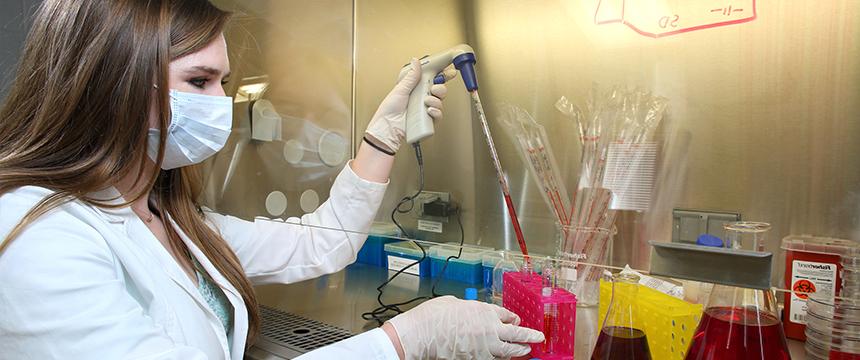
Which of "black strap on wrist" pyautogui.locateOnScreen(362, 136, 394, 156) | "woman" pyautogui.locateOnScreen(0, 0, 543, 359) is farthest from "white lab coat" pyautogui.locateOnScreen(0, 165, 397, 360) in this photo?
"black strap on wrist" pyautogui.locateOnScreen(362, 136, 394, 156)

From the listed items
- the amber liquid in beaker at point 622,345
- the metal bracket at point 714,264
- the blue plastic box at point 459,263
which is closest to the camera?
the metal bracket at point 714,264

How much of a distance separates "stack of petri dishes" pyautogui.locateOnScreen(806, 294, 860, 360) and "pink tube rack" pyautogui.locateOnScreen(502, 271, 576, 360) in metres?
0.29

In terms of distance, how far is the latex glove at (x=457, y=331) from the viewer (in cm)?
81

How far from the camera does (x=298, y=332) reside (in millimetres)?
1136

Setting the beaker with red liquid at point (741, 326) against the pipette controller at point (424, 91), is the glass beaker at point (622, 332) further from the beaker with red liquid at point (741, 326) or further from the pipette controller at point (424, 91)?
the pipette controller at point (424, 91)

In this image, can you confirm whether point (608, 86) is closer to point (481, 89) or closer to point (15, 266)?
point (481, 89)

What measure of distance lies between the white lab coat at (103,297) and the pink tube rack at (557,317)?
0.75ft

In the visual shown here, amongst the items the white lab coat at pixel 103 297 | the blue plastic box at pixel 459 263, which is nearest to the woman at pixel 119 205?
the white lab coat at pixel 103 297

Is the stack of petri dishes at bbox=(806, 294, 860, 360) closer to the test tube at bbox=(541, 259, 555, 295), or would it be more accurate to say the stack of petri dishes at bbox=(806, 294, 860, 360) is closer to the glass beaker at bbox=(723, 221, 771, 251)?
the glass beaker at bbox=(723, 221, 771, 251)

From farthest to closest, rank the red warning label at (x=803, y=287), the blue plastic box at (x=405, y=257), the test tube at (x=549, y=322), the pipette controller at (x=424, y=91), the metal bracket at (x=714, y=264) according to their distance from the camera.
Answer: the blue plastic box at (x=405, y=257)
the pipette controller at (x=424, y=91)
the red warning label at (x=803, y=287)
the test tube at (x=549, y=322)
the metal bracket at (x=714, y=264)

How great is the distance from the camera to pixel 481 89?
141 centimetres

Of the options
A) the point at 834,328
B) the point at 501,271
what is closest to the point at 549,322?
the point at 501,271

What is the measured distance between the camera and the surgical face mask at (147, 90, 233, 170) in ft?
2.97

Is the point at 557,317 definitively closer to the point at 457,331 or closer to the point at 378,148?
the point at 457,331
